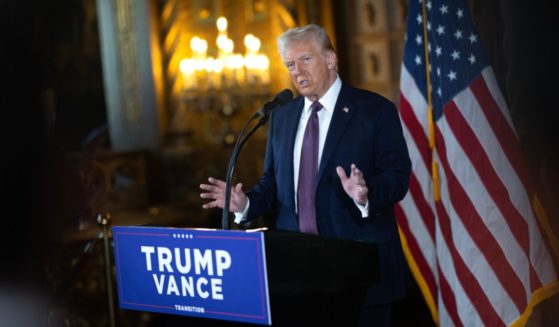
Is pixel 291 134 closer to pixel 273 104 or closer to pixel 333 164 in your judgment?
pixel 333 164

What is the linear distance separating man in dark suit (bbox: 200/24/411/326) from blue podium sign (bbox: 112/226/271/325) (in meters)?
0.37

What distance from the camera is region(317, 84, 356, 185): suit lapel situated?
2797mm

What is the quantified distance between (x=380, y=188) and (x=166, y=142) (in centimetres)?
574

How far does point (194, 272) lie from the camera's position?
7.61 feet

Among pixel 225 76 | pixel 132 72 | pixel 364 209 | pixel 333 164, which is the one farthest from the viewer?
pixel 132 72

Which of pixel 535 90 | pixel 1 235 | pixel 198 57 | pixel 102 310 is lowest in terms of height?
pixel 102 310

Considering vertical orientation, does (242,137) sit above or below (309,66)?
below

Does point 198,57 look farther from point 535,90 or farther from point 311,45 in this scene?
point 311,45

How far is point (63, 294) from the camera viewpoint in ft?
17.0

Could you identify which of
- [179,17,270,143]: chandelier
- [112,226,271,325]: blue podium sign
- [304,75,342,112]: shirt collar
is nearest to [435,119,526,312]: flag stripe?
[304,75,342,112]: shirt collar

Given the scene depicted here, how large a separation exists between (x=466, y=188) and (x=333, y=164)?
4.00 feet

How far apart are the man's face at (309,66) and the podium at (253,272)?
27.0 inches

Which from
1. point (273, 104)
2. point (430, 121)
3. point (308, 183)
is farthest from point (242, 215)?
point (430, 121)

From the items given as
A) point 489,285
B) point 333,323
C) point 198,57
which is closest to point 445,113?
point 489,285
